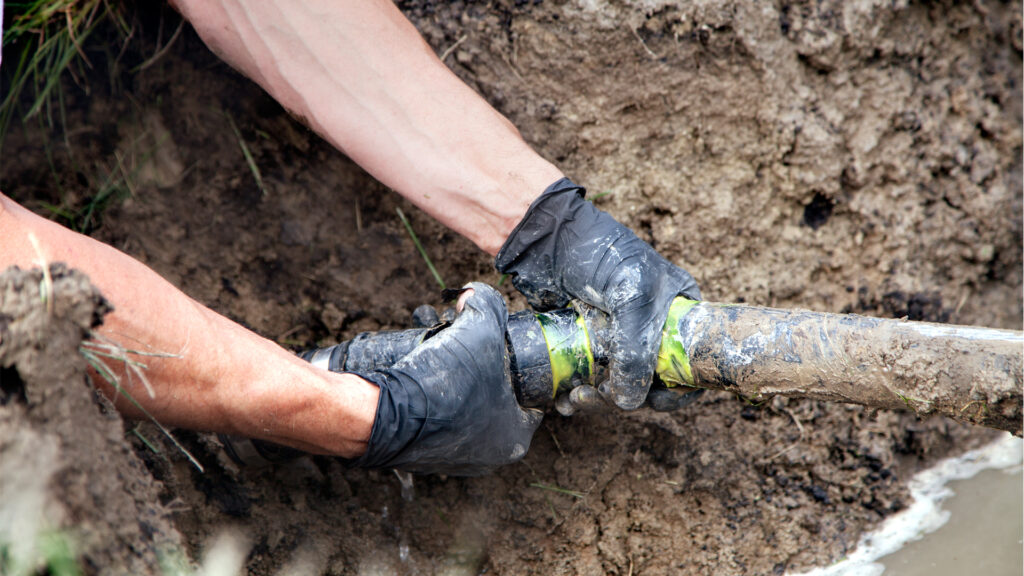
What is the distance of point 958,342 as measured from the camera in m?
1.28

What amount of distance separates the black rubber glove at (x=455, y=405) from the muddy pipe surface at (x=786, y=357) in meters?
0.07

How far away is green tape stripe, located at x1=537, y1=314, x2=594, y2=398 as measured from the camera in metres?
1.57

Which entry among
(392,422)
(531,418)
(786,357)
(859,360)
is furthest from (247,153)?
(859,360)

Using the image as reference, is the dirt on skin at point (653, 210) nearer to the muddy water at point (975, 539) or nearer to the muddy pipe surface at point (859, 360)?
the muddy water at point (975, 539)

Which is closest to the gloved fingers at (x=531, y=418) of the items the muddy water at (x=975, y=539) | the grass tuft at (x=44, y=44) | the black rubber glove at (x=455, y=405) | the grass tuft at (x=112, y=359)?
the black rubber glove at (x=455, y=405)

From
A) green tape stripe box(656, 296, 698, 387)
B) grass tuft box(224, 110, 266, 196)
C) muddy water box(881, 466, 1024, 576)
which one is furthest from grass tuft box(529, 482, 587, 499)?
grass tuft box(224, 110, 266, 196)

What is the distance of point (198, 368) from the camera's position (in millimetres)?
1339

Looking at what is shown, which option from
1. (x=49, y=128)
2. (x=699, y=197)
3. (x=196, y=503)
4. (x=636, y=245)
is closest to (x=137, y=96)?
(x=49, y=128)

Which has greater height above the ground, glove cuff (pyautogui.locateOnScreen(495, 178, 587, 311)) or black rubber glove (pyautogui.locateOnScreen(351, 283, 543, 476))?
glove cuff (pyautogui.locateOnScreen(495, 178, 587, 311))

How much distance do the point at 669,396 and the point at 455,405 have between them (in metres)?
0.48

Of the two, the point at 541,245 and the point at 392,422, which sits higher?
the point at 541,245

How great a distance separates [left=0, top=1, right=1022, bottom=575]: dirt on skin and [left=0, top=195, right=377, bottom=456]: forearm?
1.26 feet

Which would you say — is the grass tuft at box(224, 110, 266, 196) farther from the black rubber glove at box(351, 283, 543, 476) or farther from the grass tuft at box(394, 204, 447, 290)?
the black rubber glove at box(351, 283, 543, 476)

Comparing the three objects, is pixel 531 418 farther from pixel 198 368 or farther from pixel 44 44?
pixel 44 44
